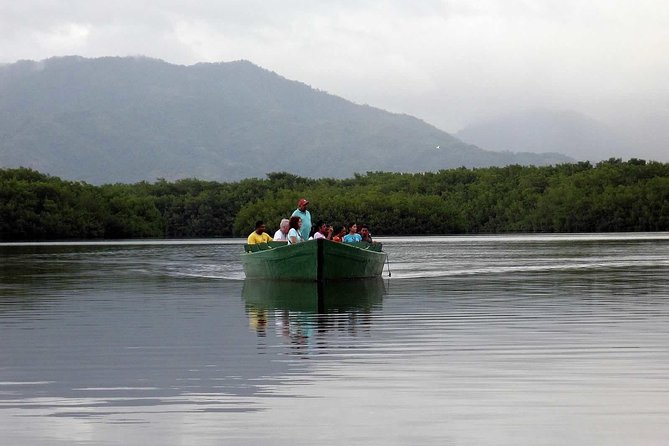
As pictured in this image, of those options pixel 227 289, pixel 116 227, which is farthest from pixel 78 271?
pixel 116 227

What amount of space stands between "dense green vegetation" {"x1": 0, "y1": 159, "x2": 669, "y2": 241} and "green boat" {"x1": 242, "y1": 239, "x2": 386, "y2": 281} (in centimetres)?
6917

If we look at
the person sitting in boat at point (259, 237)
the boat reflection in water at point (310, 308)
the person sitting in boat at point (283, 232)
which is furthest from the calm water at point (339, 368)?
the person sitting in boat at point (259, 237)

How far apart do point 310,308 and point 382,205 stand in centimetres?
9089

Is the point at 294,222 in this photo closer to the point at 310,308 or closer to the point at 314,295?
the point at 314,295

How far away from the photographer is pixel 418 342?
14.2 meters

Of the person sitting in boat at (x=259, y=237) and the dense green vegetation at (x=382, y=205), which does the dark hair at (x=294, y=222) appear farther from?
the dense green vegetation at (x=382, y=205)

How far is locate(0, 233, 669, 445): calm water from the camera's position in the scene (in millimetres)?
8742

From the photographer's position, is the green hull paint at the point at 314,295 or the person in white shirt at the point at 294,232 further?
the person in white shirt at the point at 294,232

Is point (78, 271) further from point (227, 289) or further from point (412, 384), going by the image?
point (412, 384)

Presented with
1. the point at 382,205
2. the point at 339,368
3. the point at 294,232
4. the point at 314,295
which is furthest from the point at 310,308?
the point at 382,205

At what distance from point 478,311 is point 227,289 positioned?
364 inches

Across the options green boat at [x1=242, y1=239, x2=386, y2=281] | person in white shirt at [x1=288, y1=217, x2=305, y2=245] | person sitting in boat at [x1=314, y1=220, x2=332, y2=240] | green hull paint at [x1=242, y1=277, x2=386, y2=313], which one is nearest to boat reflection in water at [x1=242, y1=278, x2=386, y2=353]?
green hull paint at [x1=242, y1=277, x2=386, y2=313]

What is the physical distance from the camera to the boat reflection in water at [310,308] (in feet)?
51.5

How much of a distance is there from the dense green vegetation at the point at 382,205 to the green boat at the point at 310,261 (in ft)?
227
